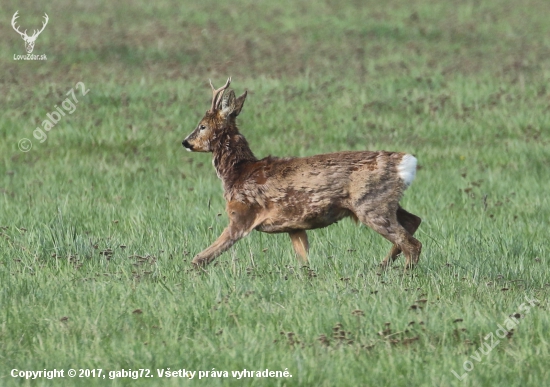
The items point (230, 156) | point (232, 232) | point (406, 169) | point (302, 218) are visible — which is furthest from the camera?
point (230, 156)

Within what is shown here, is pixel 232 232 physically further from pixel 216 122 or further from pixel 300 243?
pixel 216 122

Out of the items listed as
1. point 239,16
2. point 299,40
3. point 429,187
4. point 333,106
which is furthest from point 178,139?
point 239,16

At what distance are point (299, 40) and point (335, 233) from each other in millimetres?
13472

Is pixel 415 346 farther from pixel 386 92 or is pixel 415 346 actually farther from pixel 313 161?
pixel 386 92

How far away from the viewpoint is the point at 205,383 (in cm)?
481

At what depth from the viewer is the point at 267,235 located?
8812 mm

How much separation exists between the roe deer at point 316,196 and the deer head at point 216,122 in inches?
10.5

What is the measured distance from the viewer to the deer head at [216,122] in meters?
7.93

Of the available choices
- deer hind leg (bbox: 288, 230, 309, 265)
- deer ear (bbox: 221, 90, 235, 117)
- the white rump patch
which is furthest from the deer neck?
the white rump patch

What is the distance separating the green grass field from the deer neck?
66 centimetres

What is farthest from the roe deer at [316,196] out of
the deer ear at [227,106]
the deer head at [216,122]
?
the deer ear at [227,106]

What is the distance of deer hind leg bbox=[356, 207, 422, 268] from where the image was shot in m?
7.13

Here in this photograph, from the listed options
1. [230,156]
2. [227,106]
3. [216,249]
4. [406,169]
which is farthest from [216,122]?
[406,169]

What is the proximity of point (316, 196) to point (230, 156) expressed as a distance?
994 mm
